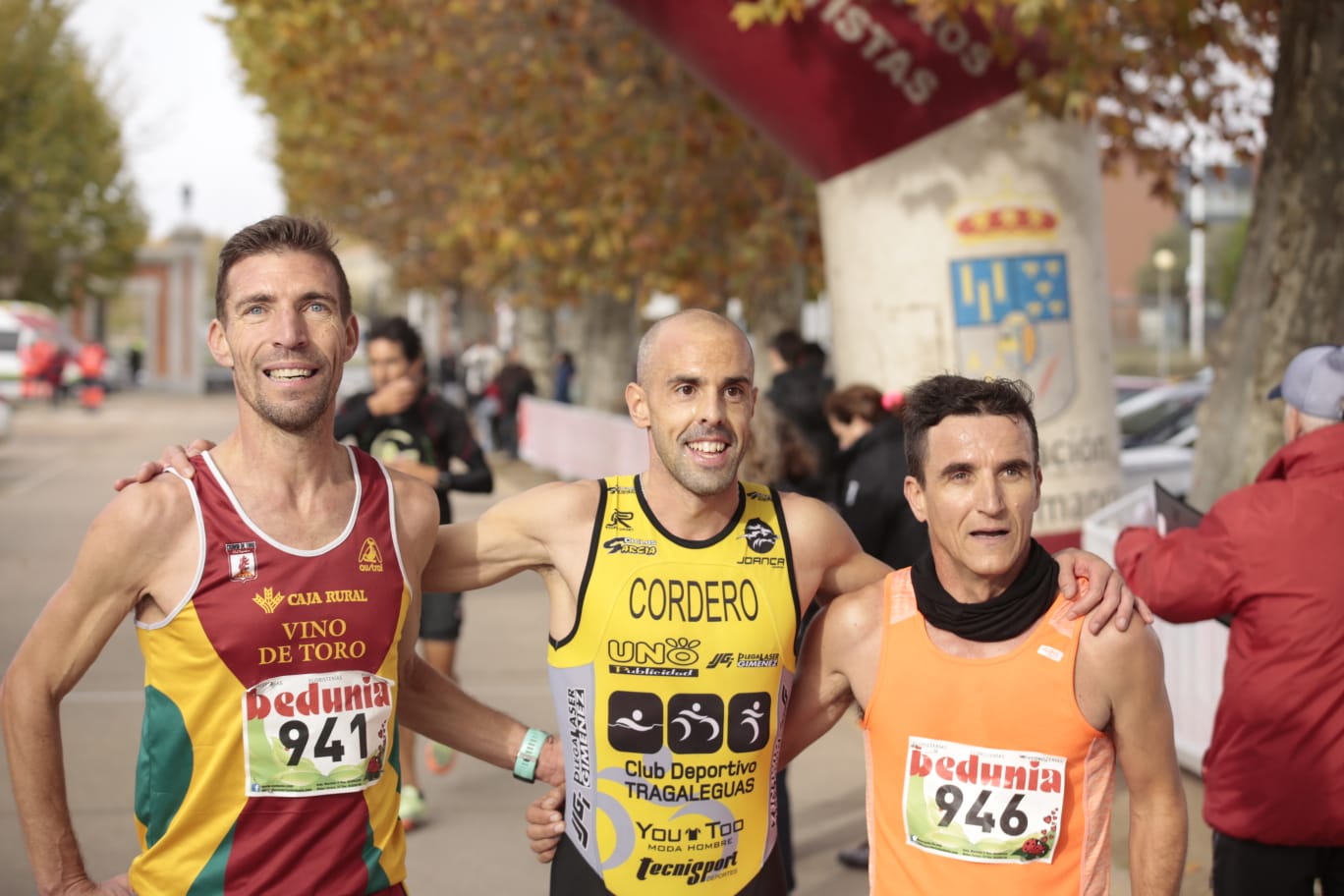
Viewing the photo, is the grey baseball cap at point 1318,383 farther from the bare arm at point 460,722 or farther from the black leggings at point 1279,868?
the bare arm at point 460,722

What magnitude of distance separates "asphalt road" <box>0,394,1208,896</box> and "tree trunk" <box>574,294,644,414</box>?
11.7 meters

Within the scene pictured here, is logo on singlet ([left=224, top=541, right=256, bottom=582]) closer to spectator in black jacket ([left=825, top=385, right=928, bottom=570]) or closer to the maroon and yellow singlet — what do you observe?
the maroon and yellow singlet

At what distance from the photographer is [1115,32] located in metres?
7.88

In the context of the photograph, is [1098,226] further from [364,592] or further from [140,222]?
[140,222]

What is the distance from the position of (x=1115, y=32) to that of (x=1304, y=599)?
474cm

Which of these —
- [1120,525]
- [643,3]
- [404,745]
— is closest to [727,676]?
[404,745]

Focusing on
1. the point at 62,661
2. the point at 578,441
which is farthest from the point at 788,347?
the point at 578,441

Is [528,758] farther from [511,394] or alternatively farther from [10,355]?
[10,355]

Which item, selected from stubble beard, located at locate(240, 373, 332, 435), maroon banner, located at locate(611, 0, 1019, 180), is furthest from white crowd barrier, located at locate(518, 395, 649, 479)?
stubble beard, located at locate(240, 373, 332, 435)

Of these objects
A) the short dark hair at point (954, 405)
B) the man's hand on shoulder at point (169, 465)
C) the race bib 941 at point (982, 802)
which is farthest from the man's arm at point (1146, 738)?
the man's hand on shoulder at point (169, 465)

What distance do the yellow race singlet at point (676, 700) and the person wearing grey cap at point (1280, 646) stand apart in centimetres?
122

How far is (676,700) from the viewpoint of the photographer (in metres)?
3.35

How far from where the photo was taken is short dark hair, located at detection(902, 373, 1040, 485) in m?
3.07

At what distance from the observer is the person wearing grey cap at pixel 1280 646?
3.86m
